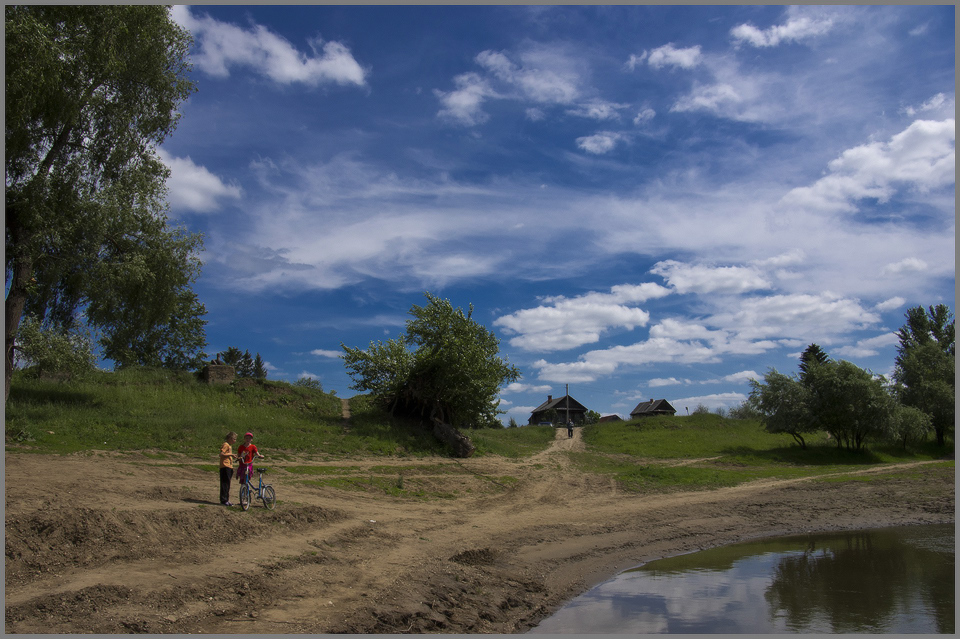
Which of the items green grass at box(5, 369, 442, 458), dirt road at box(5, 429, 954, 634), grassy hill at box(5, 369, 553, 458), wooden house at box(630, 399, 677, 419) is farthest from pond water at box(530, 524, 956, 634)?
wooden house at box(630, 399, 677, 419)

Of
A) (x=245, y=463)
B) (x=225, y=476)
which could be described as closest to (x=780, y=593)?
(x=245, y=463)

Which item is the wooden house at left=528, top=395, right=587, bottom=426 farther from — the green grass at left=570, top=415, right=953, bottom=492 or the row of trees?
the row of trees

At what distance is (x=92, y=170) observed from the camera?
844 inches

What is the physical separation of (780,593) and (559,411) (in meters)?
91.2

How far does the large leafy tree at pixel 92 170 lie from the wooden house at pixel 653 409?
322 ft

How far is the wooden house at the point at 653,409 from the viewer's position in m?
110

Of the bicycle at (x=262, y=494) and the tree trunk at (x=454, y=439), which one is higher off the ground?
the bicycle at (x=262, y=494)

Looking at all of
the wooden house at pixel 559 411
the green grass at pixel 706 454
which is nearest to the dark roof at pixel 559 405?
the wooden house at pixel 559 411

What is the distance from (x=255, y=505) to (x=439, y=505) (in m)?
7.52

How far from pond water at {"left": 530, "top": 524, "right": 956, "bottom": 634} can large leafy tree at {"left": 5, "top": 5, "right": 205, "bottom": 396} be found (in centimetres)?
2041

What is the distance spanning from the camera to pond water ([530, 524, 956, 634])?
10.4m

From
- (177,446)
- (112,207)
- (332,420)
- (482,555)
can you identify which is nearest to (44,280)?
(112,207)

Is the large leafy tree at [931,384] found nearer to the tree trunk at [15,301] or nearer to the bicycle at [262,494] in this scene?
the bicycle at [262,494]

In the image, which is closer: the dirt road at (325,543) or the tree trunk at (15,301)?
the dirt road at (325,543)
